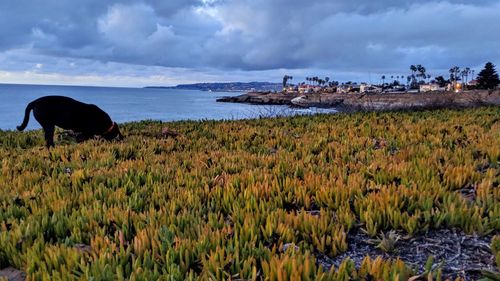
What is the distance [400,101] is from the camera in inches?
2815

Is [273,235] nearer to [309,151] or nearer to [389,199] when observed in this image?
A: [389,199]

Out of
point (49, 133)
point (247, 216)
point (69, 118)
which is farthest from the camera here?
point (69, 118)

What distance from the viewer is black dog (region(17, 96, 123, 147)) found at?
921cm

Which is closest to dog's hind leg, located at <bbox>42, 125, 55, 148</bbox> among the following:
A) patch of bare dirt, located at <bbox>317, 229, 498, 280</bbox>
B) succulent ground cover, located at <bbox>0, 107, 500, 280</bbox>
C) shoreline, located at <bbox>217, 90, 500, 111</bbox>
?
succulent ground cover, located at <bbox>0, 107, 500, 280</bbox>

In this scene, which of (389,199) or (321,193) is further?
(321,193)

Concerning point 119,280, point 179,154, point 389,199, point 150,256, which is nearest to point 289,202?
point 389,199

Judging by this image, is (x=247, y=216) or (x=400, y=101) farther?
(x=400, y=101)

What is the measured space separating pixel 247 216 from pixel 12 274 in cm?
183

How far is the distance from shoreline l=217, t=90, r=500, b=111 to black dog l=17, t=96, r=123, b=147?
15408 mm

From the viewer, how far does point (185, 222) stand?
3.42 meters

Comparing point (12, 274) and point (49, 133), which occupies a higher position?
point (49, 133)

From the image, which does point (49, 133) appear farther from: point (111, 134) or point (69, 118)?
point (111, 134)

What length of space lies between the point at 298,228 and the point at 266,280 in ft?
3.27

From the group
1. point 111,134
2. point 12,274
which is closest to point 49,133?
point 111,134
